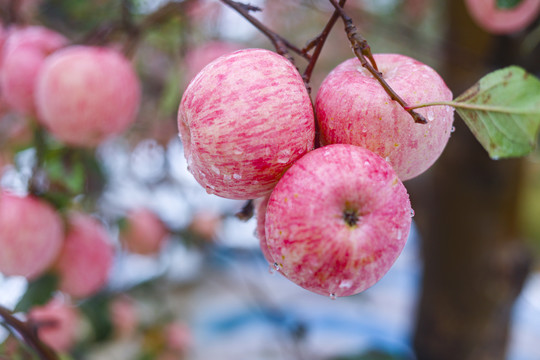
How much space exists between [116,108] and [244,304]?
1.23 meters

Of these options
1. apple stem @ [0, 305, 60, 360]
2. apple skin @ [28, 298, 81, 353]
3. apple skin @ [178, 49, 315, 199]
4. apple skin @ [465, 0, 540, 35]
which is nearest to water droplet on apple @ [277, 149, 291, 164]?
apple skin @ [178, 49, 315, 199]

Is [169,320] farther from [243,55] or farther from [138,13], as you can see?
[243,55]

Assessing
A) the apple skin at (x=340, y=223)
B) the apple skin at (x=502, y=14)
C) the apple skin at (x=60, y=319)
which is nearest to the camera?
the apple skin at (x=340, y=223)

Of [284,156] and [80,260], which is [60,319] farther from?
[284,156]

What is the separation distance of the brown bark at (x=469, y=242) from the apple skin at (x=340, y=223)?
703 mm

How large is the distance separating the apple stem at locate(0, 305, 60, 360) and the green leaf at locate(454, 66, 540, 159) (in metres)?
0.38

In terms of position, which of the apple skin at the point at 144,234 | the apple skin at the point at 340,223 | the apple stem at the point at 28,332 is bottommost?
the apple skin at the point at 144,234

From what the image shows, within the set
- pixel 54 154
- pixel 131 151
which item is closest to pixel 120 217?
pixel 54 154

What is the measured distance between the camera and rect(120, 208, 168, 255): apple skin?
119 centimetres

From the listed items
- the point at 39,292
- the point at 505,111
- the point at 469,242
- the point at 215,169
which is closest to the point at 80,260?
the point at 39,292

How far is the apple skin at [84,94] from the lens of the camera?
597mm

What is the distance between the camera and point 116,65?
0.63 metres

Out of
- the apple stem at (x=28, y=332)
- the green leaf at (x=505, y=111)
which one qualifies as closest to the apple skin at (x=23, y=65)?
the apple stem at (x=28, y=332)

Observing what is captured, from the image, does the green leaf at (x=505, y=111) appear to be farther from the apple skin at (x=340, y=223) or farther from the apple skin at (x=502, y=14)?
the apple skin at (x=502, y=14)
